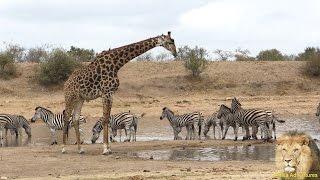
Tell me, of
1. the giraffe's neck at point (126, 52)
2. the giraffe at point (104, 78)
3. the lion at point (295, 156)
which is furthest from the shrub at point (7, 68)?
the lion at point (295, 156)

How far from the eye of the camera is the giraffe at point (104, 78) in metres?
15.2

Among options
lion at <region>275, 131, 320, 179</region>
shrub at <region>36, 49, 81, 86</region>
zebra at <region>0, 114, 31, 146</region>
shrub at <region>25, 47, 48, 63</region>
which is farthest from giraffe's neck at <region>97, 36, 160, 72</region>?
shrub at <region>25, 47, 48, 63</region>

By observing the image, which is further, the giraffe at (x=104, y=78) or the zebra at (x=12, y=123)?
the zebra at (x=12, y=123)

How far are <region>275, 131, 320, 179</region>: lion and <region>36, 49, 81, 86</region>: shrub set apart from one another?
104 ft

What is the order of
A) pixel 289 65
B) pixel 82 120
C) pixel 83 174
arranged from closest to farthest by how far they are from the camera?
1. pixel 83 174
2. pixel 82 120
3. pixel 289 65

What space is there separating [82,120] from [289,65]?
2233 cm

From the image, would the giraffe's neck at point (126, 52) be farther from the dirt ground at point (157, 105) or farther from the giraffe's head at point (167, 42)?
the dirt ground at point (157, 105)

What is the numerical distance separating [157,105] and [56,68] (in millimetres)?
8826

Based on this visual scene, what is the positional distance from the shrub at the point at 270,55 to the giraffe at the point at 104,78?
3739 centimetres

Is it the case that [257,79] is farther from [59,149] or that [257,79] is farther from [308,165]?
[308,165]

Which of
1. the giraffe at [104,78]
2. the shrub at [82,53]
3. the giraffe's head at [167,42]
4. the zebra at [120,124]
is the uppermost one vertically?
the shrub at [82,53]

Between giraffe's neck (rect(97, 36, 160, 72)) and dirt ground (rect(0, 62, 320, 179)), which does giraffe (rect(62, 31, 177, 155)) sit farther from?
dirt ground (rect(0, 62, 320, 179))

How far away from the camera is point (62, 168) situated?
40.2ft

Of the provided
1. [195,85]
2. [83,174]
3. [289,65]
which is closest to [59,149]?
[83,174]
